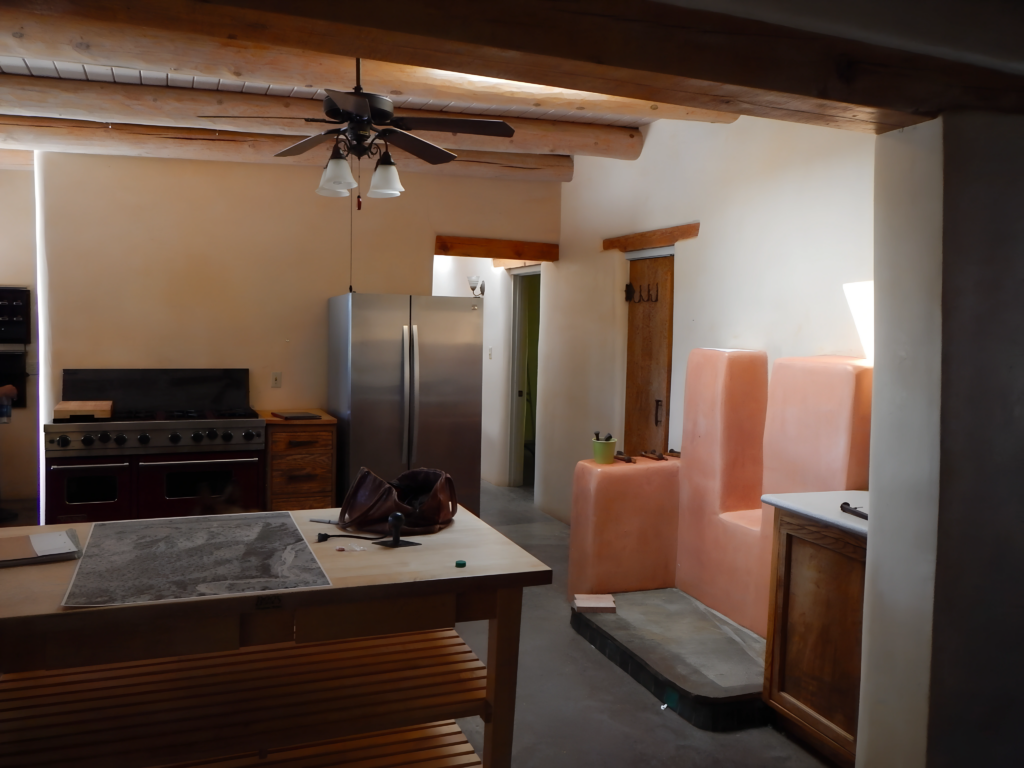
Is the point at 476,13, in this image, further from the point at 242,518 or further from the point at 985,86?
the point at 242,518

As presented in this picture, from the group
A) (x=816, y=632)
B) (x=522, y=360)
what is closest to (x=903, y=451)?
(x=816, y=632)

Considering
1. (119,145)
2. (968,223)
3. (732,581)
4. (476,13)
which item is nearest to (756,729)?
(732,581)

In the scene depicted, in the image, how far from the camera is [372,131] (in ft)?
9.66

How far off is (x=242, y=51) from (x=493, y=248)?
3011 millimetres

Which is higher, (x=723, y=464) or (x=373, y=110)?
(x=373, y=110)

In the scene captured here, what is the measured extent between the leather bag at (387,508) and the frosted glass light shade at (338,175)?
1240 millimetres

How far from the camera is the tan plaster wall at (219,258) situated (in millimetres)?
5113

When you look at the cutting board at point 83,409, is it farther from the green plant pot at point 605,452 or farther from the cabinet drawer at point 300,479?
the green plant pot at point 605,452

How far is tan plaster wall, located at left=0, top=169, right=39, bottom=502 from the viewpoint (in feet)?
20.6

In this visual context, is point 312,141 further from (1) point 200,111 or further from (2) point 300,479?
(2) point 300,479

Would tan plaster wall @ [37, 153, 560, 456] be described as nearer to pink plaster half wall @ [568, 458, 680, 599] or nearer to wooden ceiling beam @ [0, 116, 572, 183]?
wooden ceiling beam @ [0, 116, 572, 183]

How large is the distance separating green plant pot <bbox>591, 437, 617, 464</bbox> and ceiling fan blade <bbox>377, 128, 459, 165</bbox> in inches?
73.0

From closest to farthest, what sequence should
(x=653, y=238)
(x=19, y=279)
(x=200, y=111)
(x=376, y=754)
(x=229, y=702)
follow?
1. (x=229, y=702)
2. (x=376, y=754)
3. (x=200, y=111)
4. (x=653, y=238)
5. (x=19, y=279)

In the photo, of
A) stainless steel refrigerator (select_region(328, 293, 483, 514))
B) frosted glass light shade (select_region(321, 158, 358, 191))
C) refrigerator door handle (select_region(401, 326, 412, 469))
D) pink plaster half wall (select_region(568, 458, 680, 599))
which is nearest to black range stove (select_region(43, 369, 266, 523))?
stainless steel refrigerator (select_region(328, 293, 483, 514))
